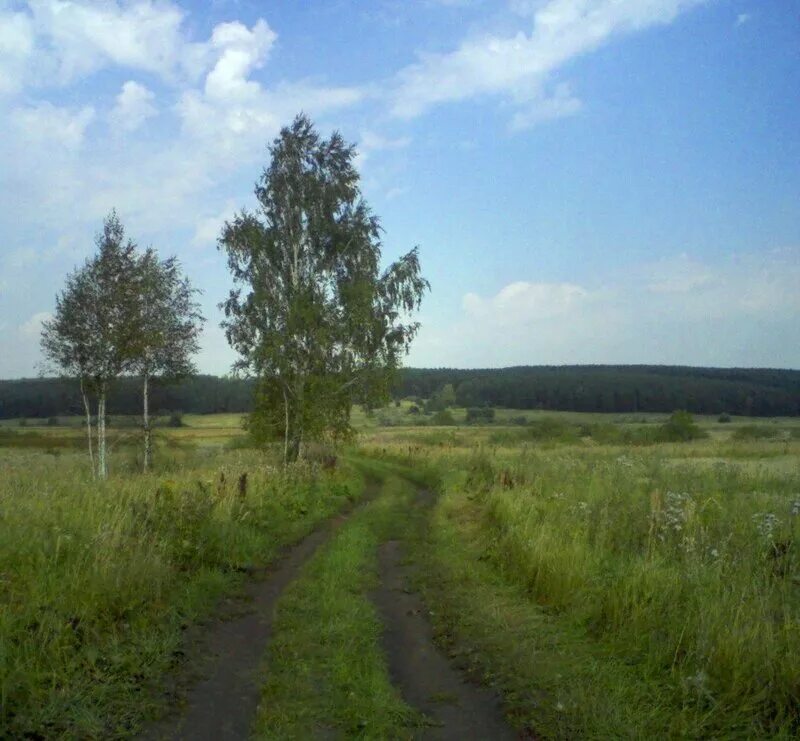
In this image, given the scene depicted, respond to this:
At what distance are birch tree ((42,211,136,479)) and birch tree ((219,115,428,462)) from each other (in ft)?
17.1

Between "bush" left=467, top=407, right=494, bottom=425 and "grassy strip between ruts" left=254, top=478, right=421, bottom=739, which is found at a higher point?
"grassy strip between ruts" left=254, top=478, right=421, bottom=739

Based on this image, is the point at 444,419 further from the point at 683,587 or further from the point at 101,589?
the point at 101,589

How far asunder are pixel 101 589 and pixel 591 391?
320 feet

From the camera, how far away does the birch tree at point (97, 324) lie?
20.5 metres

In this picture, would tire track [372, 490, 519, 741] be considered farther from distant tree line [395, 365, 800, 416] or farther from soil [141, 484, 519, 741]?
distant tree line [395, 365, 800, 416]

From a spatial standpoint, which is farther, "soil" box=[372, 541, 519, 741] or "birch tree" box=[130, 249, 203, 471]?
"birch tree" box=[130, 249, 203, 471]

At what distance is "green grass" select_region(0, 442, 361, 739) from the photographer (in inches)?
210

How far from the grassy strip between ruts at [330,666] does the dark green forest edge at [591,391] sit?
110 feet

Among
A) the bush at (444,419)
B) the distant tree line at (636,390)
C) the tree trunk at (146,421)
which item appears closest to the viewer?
the tree trunk at (146,421)

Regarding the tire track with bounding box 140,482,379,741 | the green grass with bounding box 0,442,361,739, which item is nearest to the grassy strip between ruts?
the tire track with bounding box 140,482,379,741

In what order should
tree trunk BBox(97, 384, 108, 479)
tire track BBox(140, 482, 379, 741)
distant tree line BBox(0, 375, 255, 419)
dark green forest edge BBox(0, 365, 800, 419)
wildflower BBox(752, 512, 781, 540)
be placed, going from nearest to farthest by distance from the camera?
tire track BBox(140, 482, 379, 741) < wildflower BBox(752, 512, 781, 540) < tree trunk BBox(97, 384, 108, 479) < distant tree line BBox(0, 375, 255, 419) < dark green forest edge BBox(0, 365, 800, 419)

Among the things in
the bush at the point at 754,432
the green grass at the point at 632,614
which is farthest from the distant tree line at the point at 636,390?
the green grass at the point at 632,614

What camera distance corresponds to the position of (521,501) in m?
14.3

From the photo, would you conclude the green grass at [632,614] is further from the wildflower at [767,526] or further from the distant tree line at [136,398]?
the distant tree line at [136,398]
